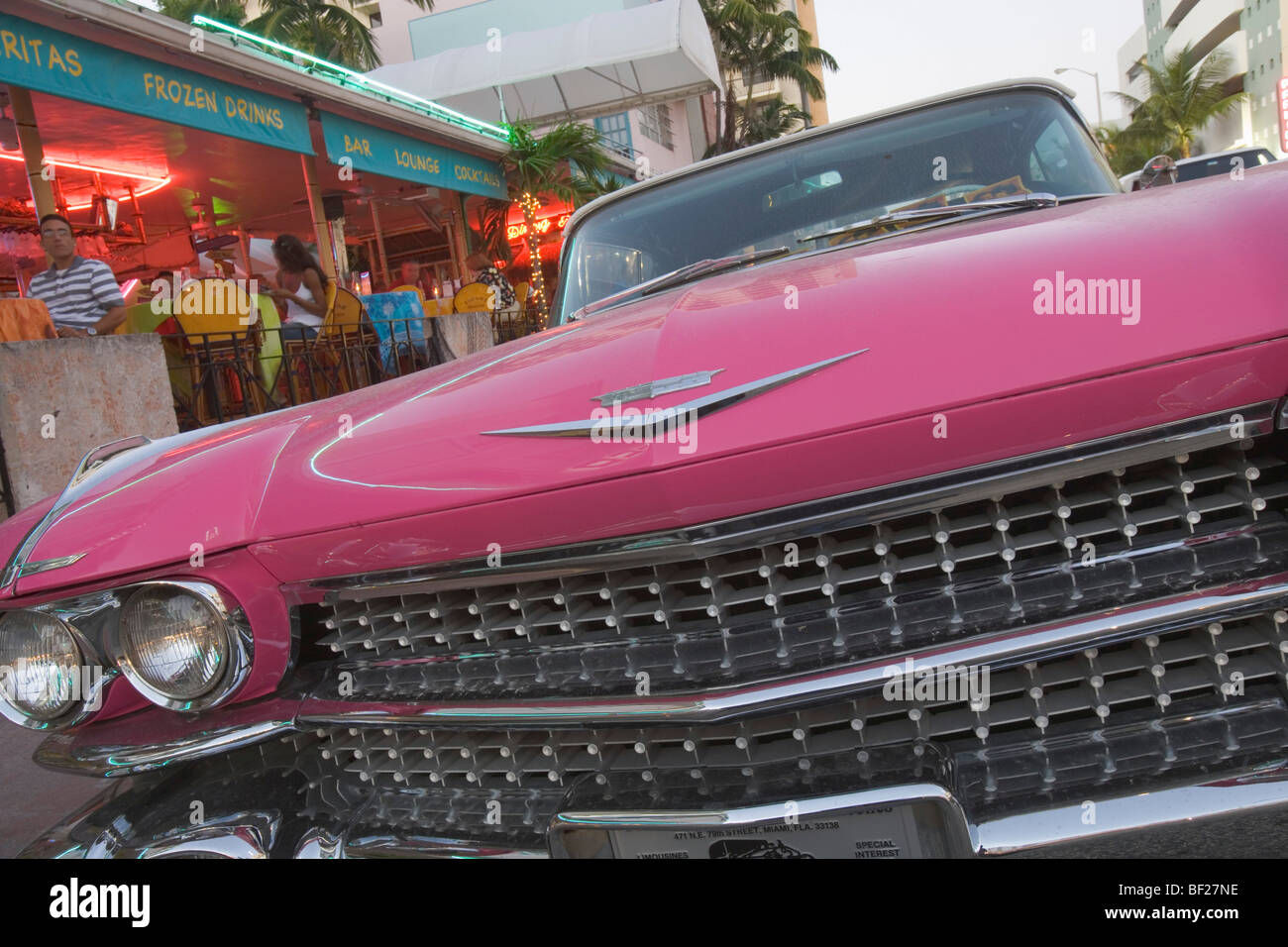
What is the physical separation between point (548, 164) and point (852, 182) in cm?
1240

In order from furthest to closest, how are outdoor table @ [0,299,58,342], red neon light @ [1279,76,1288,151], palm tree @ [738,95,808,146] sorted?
red neon light @ [1279,76,1288,151], palm tree @ [738,95,808,146], outdoor table @ [0,299,58,342]

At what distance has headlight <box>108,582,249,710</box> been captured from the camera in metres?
1.49

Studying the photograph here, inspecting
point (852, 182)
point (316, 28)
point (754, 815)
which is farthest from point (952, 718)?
point (316, 28)

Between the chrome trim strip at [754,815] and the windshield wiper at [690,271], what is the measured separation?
144 cm

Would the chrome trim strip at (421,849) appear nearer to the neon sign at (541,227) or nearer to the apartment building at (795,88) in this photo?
the neon sign at (541,227)

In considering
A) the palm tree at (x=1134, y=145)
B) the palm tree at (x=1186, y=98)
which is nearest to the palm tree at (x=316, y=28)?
the palm tree at (x=1134, y=145)

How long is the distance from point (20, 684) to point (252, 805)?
1.36 ft

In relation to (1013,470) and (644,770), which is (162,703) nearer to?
(644,770)

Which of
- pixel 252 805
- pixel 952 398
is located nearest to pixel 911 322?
pixel 952 398

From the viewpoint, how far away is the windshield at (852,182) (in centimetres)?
246

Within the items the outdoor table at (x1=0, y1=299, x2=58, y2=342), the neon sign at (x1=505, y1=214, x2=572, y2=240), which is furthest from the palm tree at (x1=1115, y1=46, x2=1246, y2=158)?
the outdoor table at (x1=0, y1=299, x2=58, y2=342)

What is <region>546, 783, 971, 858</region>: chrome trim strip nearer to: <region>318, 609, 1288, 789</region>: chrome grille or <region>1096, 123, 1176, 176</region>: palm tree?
<region>318, 609, 1288, 789</region>: chrome grille

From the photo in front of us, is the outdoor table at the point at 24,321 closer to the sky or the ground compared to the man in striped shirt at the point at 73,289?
closer to the ground

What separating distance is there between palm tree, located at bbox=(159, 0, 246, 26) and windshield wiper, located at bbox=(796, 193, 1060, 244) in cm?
2742
